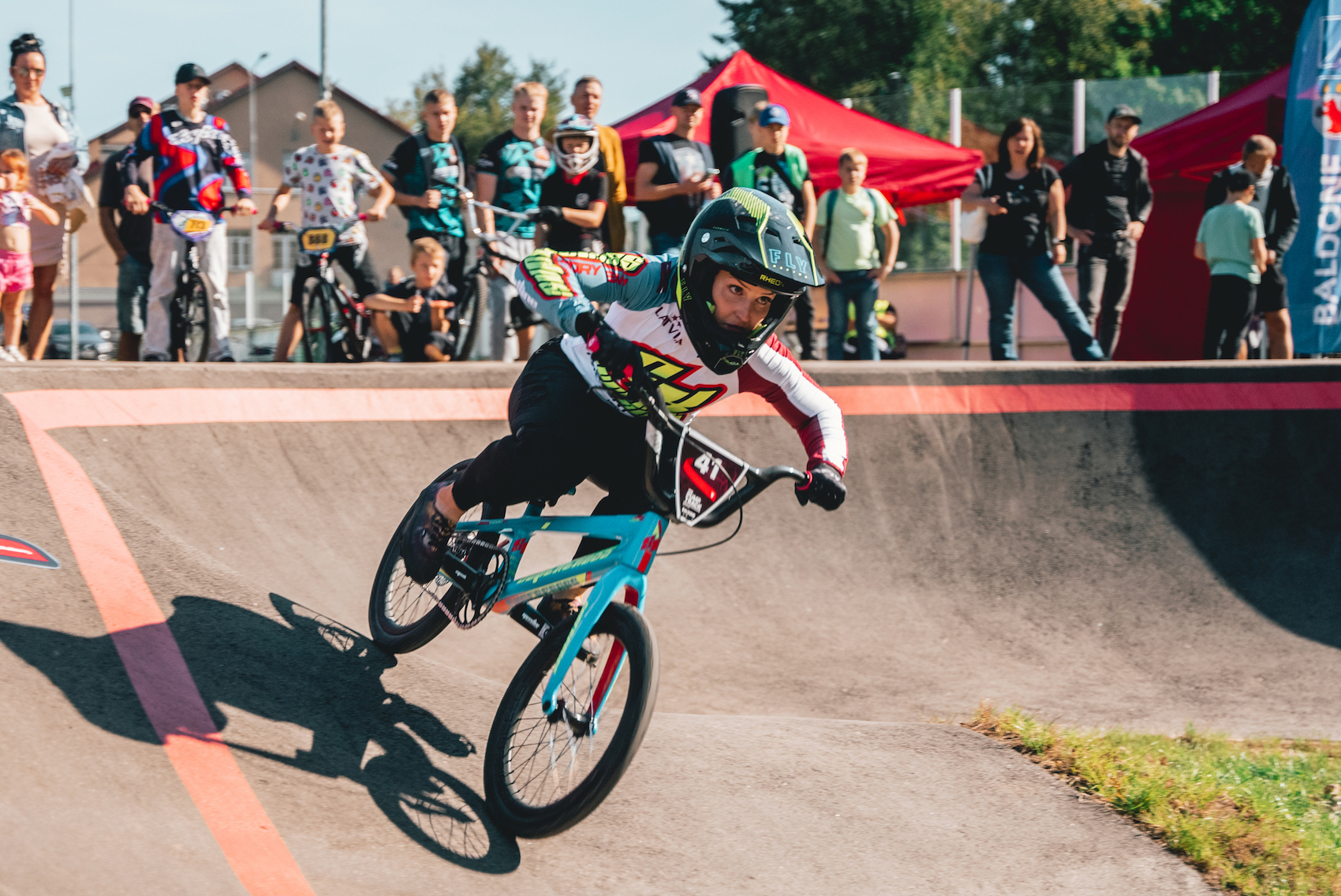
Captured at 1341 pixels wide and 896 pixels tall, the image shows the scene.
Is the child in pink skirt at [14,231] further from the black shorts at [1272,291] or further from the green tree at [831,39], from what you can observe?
the green tree at [831,39]

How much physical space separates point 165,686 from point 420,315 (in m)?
5.08

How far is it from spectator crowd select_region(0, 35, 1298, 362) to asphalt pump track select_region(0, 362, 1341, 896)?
1454 millimetres

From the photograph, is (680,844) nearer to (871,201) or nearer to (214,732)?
(214,732)

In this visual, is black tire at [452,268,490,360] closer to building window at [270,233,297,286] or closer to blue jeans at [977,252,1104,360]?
blue jeans at [977,252,1104,360]

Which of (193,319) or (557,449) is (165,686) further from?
(193,319)

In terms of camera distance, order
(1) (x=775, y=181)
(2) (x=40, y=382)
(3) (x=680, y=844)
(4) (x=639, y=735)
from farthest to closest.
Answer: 1. (1) (x=775, y=181)
2. (2) (x=40, y=382)
3. (3) (x=680, y=844)
4. (4) (x=639, y=735)

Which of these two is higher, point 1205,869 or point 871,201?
point 871,201

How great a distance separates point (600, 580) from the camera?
12.1ft

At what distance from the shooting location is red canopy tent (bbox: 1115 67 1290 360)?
45.0ft

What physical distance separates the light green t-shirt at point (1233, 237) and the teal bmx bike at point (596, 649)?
7318 mm

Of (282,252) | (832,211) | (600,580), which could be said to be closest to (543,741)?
(600,580)

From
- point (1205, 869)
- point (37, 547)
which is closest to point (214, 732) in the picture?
point (37, 547)

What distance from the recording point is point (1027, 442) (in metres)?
7.76

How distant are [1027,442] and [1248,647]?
1.98 metres
